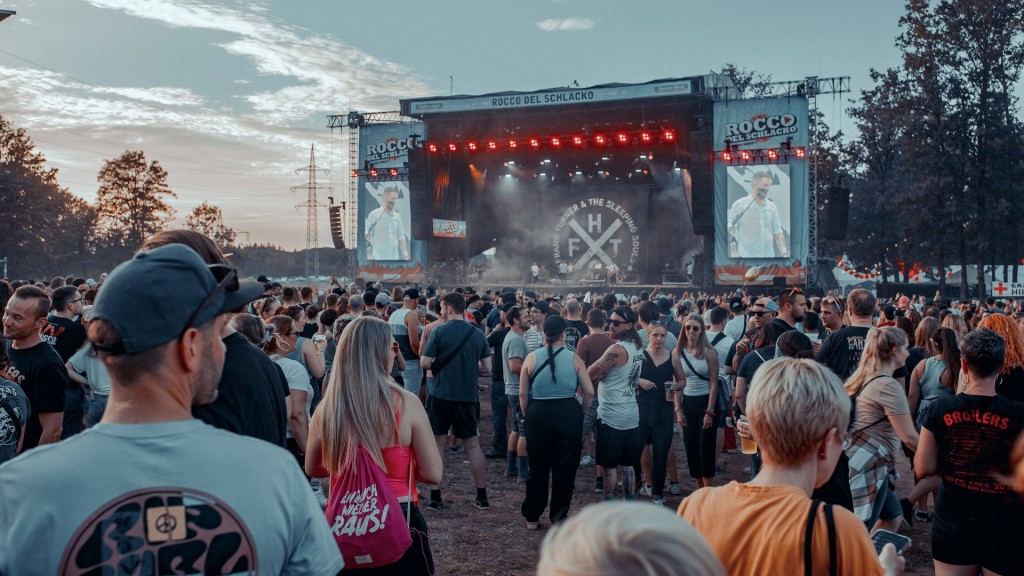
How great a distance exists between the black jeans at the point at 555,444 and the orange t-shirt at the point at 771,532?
3939 millimetres

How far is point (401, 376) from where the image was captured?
810cm

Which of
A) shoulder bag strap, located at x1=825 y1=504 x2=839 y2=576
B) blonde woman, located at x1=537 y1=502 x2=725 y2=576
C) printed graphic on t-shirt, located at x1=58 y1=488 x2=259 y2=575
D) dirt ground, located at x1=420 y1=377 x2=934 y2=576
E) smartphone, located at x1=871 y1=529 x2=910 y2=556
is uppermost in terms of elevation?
blonde woman, located at x1=537 y1=502 x2=725 y2=576

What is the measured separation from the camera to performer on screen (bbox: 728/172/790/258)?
2228 cm

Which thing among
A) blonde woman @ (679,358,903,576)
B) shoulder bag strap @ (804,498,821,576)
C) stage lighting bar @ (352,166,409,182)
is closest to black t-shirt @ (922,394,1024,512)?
blonde woman @ (679,358,903,576)

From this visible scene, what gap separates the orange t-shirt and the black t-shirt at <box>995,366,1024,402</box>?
10.1 ft

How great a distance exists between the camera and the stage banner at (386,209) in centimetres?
2647

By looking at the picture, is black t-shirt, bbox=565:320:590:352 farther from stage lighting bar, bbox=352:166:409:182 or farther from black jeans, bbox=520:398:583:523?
stage lighting bar, bbox=352:166:409:182

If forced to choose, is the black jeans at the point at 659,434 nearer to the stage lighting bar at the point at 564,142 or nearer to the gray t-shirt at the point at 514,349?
the gray t-shirt at the point at 514,349

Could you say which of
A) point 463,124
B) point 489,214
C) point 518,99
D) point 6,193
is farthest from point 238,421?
point 6,193

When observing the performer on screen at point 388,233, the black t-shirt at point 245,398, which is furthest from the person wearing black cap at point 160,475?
the performer on screen at point 388,233

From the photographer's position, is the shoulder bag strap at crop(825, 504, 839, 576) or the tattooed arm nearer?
the shoulder bag strap at crop(825, 504, 839, 576)

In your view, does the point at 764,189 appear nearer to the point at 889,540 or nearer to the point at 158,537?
the point at 889,540

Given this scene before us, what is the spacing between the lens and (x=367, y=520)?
2.92m

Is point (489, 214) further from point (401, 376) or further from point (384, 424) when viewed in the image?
point (384, 424)
